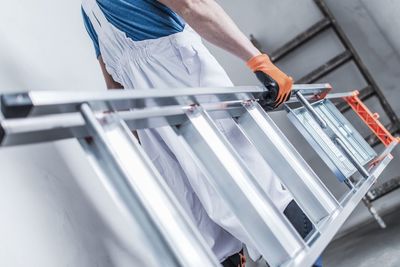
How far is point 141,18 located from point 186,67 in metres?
0.19

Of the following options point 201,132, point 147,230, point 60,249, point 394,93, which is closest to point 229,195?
point 201,132

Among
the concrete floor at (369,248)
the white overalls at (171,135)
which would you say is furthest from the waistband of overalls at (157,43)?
the concrete floor at (369,248)

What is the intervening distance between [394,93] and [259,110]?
2.65m

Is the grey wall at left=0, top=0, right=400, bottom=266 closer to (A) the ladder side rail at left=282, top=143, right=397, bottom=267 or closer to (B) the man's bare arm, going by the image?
(A) the ladder side rail at left=282, top=143, right=397, bottom=267

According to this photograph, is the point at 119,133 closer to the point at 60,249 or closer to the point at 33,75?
the point at 60,249

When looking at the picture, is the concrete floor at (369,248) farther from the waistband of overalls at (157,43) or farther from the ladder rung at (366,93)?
the waistband of overalls at (157,43)

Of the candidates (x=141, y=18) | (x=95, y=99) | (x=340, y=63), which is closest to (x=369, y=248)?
(x=340, y=63)

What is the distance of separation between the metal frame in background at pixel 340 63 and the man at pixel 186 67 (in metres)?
2.16

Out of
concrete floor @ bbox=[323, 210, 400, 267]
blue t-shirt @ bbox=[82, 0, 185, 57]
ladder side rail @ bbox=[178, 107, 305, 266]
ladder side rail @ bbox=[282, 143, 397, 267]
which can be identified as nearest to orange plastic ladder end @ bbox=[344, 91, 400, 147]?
concrete floor @ bbox=[323, 210, 400, 267]

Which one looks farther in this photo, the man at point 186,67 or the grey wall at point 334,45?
the grey wall at point 334,45

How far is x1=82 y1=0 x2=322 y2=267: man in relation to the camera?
114 centimetres

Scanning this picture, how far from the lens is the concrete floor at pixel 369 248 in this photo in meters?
2.00

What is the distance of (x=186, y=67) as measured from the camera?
121 cm

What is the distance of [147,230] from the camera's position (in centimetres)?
52
